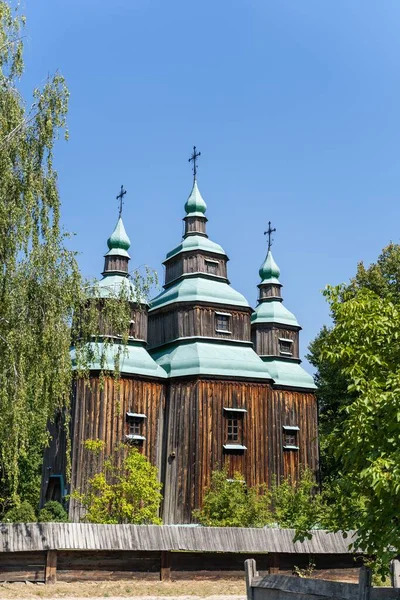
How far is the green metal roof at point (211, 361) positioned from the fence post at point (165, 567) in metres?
12.2

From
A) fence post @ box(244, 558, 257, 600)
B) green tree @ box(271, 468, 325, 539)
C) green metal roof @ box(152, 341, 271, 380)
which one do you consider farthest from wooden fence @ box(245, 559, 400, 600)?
green metal roof @ box(152, 341, 271, 380)

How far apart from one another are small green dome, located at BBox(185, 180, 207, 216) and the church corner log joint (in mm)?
1641

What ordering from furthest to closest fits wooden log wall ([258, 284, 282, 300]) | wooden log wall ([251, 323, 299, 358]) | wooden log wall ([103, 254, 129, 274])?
wooden log wall ([258, 284, 282, 300])
wooden log wall ([251, 323, 299, 358])
wooden log wall ([103, 254, 129, 274])

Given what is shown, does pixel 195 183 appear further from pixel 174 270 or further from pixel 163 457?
pixel 163 457

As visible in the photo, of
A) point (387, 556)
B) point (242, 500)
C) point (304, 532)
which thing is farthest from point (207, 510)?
point (387, 556)

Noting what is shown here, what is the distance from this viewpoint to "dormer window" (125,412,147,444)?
2817 centimetres

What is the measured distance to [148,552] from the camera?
16750 millimetres

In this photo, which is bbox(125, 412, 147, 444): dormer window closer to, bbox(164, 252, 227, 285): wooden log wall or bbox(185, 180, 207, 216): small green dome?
bbox(164, 252, 227, 285): wooden log wall

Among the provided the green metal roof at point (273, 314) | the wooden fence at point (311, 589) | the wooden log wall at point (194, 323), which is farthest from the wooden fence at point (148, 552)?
the green metal roof at point (273, 314)

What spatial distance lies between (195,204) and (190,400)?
1083cm

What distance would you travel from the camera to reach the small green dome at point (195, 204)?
116 ft

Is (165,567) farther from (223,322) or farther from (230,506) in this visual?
(223,322)

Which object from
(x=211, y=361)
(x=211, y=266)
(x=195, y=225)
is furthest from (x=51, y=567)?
(x=195, y=225)

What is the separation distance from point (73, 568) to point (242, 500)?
988 centimetres
